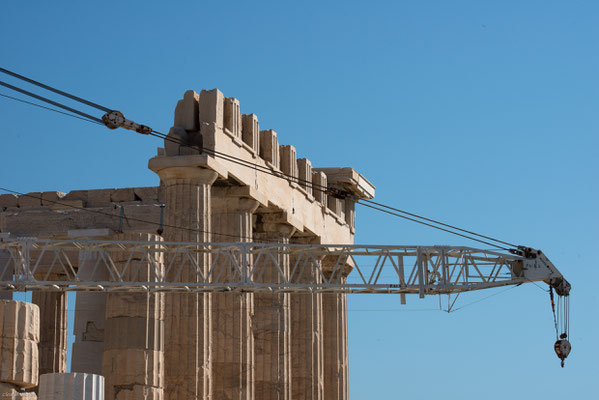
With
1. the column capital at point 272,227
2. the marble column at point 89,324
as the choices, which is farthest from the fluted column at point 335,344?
the marble column at point 89,324

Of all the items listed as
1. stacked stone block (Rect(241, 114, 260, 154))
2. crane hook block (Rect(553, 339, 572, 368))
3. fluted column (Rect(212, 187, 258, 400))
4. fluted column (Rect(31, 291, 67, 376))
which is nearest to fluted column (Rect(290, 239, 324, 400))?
stacked stone block (Rect(241, 114, 260, 154))

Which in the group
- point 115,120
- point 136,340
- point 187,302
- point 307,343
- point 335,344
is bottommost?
point 136,340

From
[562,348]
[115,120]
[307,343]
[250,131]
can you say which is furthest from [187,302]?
[307,343]

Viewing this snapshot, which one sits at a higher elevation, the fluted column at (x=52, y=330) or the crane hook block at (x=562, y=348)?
the fluted column at (x=52, y=330)

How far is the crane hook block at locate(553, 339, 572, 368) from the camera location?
37.0 m

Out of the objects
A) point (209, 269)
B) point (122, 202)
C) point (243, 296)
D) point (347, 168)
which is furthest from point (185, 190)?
point (347, 168)

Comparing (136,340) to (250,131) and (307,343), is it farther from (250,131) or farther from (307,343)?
(307,343)

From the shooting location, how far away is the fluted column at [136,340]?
33.9m

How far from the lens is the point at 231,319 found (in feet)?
127

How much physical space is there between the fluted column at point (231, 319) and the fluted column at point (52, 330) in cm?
1147

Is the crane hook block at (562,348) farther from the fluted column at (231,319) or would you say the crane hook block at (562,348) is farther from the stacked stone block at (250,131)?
the stacked stone block at (250,131)

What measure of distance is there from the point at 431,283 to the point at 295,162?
947 cm

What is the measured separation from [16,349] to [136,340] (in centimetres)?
452

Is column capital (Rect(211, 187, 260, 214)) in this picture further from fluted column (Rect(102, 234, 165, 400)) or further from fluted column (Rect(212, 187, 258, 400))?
fluted column (Rect(102, 234, 165, 400))
